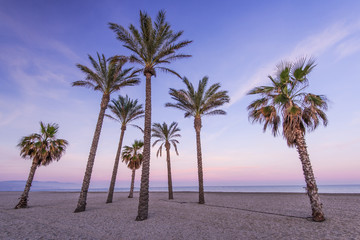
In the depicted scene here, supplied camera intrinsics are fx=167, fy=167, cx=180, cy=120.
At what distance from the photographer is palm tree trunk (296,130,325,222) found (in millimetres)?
8828

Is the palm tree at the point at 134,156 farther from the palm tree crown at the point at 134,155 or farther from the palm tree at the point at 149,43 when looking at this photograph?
the palm tree at the point at 149,43

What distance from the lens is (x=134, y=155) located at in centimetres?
2872

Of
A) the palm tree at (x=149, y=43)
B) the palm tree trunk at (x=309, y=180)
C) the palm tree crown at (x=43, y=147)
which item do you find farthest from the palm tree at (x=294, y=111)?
the palm tree crown at (x=43, y=147)

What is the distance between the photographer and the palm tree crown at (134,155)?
92.6 feet

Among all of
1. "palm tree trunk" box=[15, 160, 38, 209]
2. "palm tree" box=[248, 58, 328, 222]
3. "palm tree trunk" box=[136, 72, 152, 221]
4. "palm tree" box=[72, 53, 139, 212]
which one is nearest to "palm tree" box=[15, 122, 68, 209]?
"palm tree trunk" box=[15, 160, 38, 209]

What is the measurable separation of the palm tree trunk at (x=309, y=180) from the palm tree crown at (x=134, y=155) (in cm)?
2352

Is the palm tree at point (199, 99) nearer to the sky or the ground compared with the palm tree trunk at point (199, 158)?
nearer to the sky

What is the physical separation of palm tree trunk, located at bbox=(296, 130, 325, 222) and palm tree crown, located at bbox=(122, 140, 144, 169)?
23516 millimetres

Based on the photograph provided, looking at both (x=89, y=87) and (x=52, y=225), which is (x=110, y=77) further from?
(x=52, y=225)

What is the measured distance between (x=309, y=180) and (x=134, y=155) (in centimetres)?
2472

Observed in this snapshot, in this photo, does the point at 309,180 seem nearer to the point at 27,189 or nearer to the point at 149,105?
the point at 149,105

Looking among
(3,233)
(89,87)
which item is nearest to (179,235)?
(3,233)

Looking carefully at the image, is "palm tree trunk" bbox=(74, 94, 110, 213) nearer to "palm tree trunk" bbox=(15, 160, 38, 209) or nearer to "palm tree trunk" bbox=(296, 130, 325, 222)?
"palm tree trunk" bbox=(15, 160, 38, 209)

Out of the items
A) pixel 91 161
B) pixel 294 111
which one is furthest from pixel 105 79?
pixel 294 111
